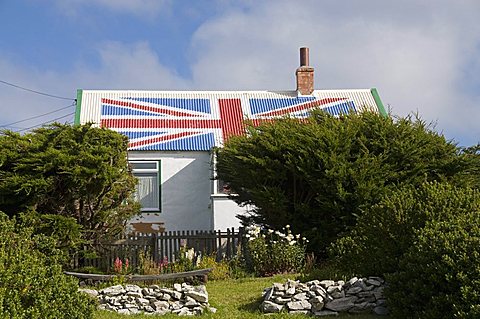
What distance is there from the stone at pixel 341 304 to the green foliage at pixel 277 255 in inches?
154

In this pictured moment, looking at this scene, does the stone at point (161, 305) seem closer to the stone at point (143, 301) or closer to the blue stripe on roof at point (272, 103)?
the stone at point (143, 301)

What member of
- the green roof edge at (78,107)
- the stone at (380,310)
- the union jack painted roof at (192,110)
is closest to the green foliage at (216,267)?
the stone at (380,310)

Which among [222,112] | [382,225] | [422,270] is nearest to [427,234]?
[422,270]

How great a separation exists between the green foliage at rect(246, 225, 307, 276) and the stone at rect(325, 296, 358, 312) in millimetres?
3901

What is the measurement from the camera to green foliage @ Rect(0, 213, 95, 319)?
22.2 feet

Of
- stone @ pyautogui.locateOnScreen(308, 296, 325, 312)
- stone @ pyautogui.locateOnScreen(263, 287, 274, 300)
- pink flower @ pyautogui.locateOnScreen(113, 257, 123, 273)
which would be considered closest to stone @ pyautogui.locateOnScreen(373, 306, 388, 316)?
stone @ pyautogui.locateOnScreen(308, 296, 325, 312)

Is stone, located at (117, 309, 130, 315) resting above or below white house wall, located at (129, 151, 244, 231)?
below

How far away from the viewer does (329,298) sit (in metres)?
10.2

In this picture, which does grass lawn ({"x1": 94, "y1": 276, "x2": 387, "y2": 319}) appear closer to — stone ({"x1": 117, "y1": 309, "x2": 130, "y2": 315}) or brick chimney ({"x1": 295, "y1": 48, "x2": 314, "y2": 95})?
stone ({"x1": 117, "y1": 309, "x2": 130, "y2": 315})

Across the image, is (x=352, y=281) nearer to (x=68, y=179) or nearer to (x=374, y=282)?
(x=374, y=282)

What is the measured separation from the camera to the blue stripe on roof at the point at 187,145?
22141 mm

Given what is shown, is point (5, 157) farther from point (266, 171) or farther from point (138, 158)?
point (138, 158)

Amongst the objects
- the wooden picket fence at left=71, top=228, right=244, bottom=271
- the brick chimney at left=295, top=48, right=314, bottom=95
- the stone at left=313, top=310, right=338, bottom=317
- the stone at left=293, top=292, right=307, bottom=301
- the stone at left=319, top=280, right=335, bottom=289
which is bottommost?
the stone at left=313, top=310, right=338, bottom=317

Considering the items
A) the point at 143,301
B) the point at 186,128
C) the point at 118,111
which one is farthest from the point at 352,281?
the point at 118,111
